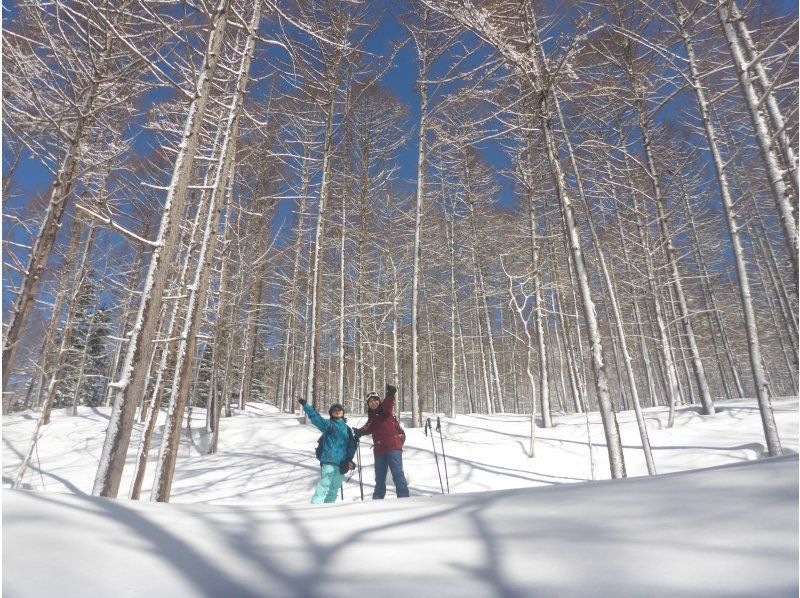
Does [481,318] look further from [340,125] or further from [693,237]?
[340,125]

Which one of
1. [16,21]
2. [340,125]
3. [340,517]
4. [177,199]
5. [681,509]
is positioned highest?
[340,125]

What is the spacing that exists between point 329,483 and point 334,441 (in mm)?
477

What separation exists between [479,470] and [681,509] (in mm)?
7317

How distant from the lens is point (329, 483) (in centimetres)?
460

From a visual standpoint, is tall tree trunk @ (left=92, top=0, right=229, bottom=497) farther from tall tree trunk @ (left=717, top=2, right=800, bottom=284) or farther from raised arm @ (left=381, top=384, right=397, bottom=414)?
tall tree trunk @ (left=717, top=2, right=800, bottom=284)

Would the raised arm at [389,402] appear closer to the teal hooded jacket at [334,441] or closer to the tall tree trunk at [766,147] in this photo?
the teal hooded jacket at [334,441]

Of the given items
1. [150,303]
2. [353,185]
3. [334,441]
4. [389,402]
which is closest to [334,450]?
[334,441]

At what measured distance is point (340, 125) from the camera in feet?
36.5

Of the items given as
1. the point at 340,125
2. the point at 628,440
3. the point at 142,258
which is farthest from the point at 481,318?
the point at 142,258

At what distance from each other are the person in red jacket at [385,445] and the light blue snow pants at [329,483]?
45 cm

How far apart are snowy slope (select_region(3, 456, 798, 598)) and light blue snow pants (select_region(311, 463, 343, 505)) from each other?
10.3 feet

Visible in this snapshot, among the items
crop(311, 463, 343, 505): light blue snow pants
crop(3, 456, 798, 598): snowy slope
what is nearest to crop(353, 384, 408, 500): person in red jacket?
crop(311, 463, 343, 505): light blue snow pants

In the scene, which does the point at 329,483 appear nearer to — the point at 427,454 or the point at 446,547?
the point at 446,547

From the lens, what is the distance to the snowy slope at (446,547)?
0.93 meters
